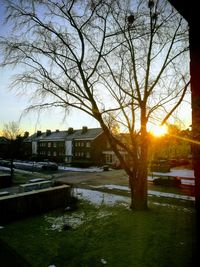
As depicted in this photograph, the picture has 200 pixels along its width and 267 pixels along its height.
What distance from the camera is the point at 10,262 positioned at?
879 cm

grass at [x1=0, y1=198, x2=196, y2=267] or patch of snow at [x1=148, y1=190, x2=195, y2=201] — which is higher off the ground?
patch of snow at [x1=148, y1=190, x2=195, y2=201]

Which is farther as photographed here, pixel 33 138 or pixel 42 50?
pixel 33 138

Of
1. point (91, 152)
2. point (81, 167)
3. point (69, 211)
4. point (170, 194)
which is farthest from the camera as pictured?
point (91, 152)

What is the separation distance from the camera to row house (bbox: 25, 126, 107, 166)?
5359 centimetres

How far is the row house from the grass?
33.7 metres

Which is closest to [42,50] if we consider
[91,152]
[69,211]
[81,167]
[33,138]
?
[69,211]

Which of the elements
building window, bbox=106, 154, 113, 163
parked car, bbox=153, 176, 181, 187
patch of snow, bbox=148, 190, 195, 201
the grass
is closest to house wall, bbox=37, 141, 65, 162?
building window, bbox=106, 154, 113, 163

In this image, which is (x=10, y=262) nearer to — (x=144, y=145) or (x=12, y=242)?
(x=12, y=242)

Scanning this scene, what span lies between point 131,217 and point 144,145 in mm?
4356

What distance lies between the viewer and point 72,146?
5784 centimetres

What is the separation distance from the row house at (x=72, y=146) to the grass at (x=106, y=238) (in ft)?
111

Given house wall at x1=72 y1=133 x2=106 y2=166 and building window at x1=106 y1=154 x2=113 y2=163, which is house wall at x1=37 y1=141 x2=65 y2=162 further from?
building window at x1=106 y1=154 x2=113 y2=163

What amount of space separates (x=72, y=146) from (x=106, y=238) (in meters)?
47.2

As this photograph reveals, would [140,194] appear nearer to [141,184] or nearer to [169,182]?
[141,184]
